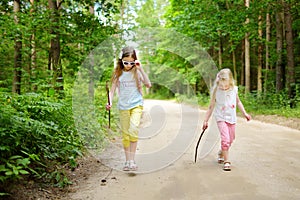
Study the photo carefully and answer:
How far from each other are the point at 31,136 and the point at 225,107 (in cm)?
313

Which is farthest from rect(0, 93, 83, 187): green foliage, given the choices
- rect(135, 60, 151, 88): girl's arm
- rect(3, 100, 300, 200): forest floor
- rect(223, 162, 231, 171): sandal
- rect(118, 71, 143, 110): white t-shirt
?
rect(223, 162, 231, 171): sandal

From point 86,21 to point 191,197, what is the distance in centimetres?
718

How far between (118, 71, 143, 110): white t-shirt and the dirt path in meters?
1.07

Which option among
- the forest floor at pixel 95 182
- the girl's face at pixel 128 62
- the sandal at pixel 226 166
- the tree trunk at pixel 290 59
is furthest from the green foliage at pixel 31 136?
the tree trunk at pixel 290 59

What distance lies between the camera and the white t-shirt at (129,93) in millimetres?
4781

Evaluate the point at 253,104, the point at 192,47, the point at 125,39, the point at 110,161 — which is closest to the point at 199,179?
the point at 110,161

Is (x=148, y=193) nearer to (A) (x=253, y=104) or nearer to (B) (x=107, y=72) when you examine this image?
(B) (x=107, y=72)

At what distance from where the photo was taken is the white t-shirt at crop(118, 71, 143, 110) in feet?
15.7

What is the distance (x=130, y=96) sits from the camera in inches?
189

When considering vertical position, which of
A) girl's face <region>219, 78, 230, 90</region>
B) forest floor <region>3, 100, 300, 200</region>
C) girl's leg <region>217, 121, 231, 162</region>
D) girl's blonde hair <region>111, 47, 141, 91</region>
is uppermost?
girl's blonde hair <region>111, 47, 141, 91</region>

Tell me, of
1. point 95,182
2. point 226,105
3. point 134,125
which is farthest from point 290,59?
point 95,182

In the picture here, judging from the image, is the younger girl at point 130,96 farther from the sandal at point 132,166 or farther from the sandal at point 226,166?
the sandal at point 226,166

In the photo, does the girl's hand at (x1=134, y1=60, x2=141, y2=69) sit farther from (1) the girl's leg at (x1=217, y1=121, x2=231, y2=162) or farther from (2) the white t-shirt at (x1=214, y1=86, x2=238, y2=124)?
(1) the girl's leg at (x1=217, y1=121, x2=231, y2=162)

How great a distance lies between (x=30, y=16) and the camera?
795 cm
